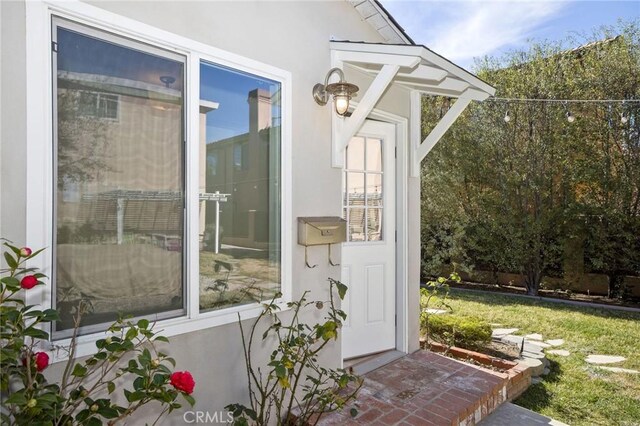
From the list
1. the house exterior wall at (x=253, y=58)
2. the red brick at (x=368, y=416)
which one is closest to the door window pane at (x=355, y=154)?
the house exterior wall at (x=253, y=58)

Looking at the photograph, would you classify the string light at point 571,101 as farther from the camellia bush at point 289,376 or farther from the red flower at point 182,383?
the red flower at point 182,383

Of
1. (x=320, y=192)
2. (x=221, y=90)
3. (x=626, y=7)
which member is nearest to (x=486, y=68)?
(x=626, y=7)

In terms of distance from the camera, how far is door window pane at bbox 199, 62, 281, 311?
2959 millimetres

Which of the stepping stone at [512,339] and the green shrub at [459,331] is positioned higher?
the green shrub at [459,331]

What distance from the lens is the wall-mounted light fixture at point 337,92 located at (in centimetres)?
347

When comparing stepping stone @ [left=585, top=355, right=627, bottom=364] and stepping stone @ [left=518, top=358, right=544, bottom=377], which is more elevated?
stepping stone @ [left=518, top=358, right=544, bottom=377]

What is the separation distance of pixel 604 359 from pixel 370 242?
12.4 ft

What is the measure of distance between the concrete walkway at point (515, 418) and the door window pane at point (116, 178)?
127 inches

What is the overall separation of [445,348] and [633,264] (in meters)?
6.33

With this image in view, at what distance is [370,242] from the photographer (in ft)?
15.9

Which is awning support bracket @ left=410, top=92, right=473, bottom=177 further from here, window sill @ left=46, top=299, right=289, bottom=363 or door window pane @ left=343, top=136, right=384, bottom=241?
window sill @ left=46, top=299, right=289, bottom=363

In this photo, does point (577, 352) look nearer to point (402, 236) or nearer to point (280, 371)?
point (402, 236)

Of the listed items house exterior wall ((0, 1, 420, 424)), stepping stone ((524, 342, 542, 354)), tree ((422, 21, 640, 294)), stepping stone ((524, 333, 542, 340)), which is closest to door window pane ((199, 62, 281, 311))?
house exterior wall ((0, 1, 420, 424))

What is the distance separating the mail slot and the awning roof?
5.10ft
